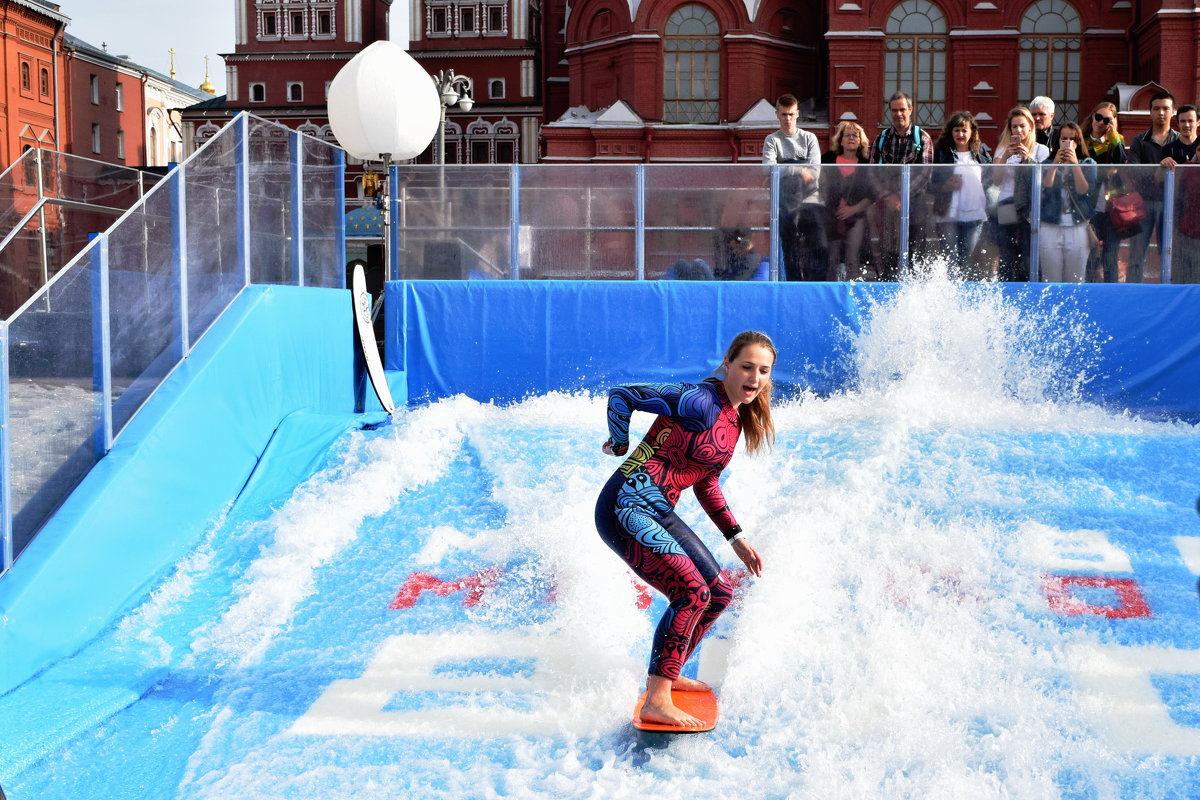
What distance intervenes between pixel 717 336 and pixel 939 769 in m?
7.11

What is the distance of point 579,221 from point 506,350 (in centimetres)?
151

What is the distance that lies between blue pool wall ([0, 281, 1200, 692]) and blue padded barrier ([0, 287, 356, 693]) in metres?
0.02

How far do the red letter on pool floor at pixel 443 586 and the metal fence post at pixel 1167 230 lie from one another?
7.52 meters

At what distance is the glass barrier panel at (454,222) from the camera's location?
12.0 m

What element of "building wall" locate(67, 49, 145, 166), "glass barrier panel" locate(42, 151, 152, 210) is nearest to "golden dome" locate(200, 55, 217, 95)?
"building wall" locate(67, 49, 145, 166)

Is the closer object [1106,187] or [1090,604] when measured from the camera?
[1090,604]

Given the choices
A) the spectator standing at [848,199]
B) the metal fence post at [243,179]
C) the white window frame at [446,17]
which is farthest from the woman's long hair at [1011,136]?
the white window frame at [446,17]

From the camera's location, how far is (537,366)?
11734mm

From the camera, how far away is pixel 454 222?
39.7 ft

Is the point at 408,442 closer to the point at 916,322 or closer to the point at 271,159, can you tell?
the point at 271,159

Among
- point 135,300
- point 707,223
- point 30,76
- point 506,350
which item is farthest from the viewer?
point 30,76

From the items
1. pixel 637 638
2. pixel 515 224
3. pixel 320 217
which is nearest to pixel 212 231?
pixel 320 217

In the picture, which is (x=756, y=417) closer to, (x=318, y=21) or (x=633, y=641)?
(x=633, y=641)

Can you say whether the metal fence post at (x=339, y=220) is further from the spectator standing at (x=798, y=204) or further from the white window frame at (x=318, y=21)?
the white window frame at (x=318, y=21)
